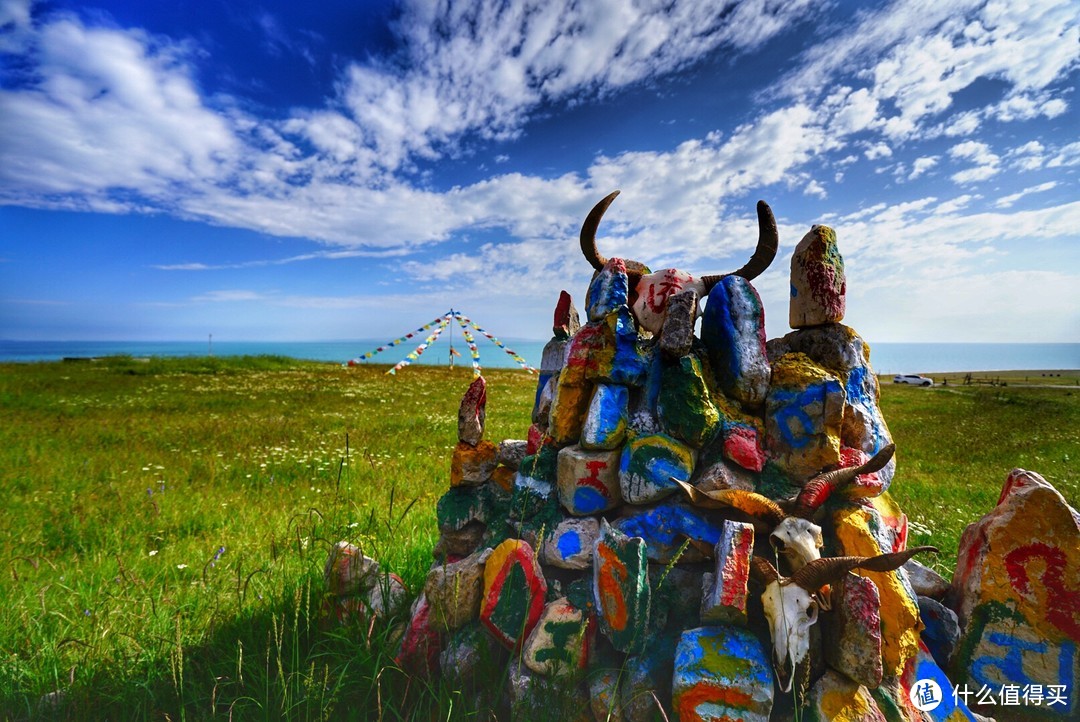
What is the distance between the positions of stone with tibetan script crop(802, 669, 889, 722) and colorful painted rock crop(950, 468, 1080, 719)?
33.7 inches

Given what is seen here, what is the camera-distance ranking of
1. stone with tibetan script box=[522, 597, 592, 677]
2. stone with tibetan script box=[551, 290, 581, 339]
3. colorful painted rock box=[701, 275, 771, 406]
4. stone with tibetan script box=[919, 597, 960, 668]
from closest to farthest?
1. stone with tibetan script box=[522, 597, 592, 677]
2. stone with tibetan script box=[919, 597, 960, 668]
3. colorful painted rock box=[701, 275, 771, 406]
4. stone with tibetan script box=[551, 290, 581, 339]

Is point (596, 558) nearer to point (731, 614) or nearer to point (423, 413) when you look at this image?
point (731, 614)

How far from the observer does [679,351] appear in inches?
93.5

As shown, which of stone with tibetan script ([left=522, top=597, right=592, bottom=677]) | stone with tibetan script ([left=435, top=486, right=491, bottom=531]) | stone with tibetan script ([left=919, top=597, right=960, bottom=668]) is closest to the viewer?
stone with tibetan script ([left=522, top=597, right=592, bottom=677])

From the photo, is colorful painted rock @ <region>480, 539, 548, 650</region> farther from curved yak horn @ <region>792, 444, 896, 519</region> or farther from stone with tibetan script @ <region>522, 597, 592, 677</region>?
curved yak horn @ <region>792, 444, 896, 519</region>

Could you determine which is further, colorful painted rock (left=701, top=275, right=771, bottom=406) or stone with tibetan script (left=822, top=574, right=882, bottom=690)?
colorful painted rock (left=701, top=275, right=771, bottom=406)

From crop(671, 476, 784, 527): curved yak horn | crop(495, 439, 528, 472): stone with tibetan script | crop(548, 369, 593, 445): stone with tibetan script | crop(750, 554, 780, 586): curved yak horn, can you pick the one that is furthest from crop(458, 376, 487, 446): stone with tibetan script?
crop(750, 554, 780, 586): curved yak horn

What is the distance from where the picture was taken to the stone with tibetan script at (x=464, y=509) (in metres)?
2.81

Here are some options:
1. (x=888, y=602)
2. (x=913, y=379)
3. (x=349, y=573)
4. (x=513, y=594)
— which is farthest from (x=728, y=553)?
(x=913, y=379)

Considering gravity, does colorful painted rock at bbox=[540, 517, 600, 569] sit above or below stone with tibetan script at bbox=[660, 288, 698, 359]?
below

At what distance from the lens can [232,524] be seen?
5.62 metres

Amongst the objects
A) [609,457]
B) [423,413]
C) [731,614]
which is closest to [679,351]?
[609,457]

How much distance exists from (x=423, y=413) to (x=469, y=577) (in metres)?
12.0

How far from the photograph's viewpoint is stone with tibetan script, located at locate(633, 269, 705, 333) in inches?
105
